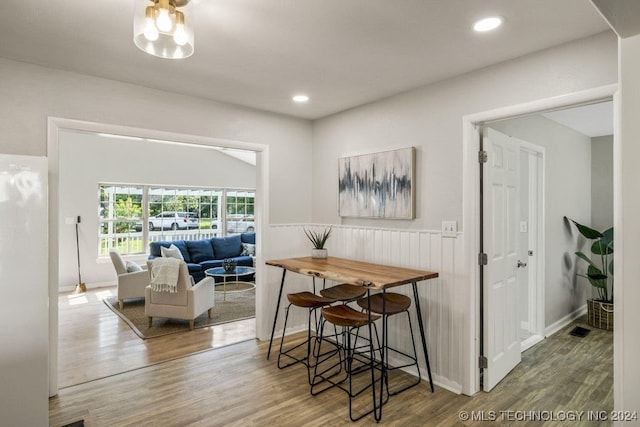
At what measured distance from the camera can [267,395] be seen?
8.88ft

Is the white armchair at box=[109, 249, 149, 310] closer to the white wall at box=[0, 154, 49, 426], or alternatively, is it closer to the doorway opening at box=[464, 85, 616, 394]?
the white wall at box=[0, 154, 49, 426]

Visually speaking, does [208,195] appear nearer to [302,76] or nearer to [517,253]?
[302,76]

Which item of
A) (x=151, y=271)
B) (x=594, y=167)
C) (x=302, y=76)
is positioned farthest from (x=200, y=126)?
(x=594, y=167)

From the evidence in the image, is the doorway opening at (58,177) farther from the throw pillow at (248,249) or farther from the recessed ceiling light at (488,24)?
the throw pillow at (248,249)

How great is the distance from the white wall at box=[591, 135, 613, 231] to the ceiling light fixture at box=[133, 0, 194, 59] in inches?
209

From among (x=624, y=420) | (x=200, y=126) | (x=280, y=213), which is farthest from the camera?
(x=280, y=213)

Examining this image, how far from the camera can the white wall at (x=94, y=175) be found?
20.6 ft

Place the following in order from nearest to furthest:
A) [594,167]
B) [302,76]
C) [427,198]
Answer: [302,76] → [427,198] → [594,167]

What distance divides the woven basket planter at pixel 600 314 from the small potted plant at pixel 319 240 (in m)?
3.17

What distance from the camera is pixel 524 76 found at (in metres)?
2.41

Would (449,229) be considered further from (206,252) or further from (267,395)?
(206,252)

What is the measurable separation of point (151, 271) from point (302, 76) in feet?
9.70

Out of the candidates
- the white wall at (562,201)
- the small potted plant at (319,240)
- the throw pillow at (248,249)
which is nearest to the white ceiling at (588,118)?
the white wall at (562,201)

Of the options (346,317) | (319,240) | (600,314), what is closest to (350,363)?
(346,317)
